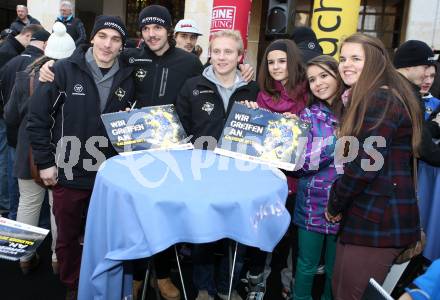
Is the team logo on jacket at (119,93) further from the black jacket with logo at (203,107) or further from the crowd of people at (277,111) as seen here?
the black jacket with logo at (203,107)

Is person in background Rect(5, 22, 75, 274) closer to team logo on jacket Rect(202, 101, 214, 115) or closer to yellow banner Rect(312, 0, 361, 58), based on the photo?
team logo on jacket Rect(202, 101, 214, 115)

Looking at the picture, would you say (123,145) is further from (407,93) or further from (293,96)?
(407,93)

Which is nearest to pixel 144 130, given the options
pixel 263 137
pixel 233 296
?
pixel 263 137

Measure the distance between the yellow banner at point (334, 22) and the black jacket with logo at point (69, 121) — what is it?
3428 millimetres

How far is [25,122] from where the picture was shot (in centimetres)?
340

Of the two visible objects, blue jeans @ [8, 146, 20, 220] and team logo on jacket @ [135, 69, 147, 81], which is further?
blue jeans @ [8, 146, 20, 220]

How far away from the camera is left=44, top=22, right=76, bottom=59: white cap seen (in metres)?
3.35

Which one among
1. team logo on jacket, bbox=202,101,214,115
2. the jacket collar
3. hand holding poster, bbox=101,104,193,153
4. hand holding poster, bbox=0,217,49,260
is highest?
the jacket collar

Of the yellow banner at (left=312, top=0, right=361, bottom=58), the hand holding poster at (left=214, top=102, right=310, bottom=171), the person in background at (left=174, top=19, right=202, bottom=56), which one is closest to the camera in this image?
the hand holding poster at (left=214, top=102, right=310, bottom=171)

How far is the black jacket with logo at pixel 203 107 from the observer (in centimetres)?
296

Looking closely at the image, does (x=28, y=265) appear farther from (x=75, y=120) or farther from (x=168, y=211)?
(x=168, y=211)

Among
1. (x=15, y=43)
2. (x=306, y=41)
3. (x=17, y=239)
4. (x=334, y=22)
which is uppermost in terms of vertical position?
(x=334, y=22)

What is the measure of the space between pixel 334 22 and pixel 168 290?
4.01m

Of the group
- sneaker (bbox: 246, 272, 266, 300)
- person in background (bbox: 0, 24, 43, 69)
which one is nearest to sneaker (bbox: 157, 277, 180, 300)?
sneaker (bbox: 246, 272, 266, 300)
